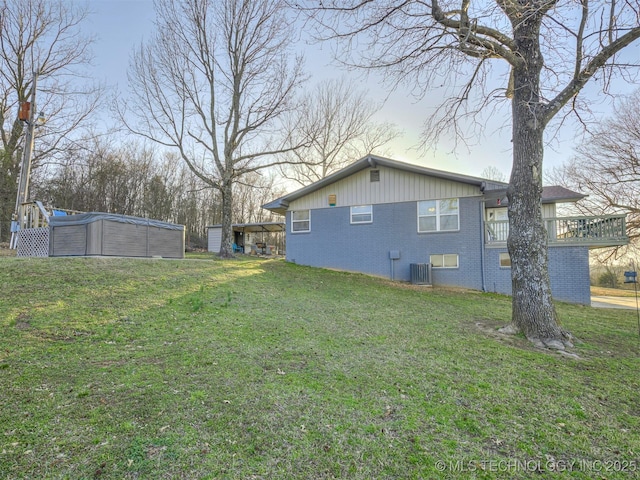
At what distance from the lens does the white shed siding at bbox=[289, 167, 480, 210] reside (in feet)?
40.0

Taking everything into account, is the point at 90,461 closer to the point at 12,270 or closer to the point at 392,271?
the point at 12,270

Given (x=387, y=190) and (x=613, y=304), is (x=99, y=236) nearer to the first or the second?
(x=387, y=190)

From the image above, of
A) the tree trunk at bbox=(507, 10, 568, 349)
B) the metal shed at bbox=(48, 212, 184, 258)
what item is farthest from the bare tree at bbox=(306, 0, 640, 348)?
the metal shed at bbox=(48, 212, 184, 258)

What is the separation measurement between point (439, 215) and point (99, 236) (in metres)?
12.0

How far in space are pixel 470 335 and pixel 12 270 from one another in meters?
8.96

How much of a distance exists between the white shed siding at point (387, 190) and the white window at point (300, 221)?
0.30 m

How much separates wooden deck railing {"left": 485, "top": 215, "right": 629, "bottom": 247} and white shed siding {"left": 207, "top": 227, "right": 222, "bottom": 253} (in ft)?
61.2

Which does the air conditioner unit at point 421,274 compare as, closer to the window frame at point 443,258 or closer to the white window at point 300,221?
the window frame at point 443,258

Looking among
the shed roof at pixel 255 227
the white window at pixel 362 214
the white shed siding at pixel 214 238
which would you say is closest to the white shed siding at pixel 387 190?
the white window at pixel 362 214

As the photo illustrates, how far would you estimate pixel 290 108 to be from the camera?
49.0 feet

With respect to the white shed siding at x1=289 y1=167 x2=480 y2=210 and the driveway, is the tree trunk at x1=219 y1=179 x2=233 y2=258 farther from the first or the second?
Result: the driveway

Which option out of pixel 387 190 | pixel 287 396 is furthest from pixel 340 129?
pixel 287 396

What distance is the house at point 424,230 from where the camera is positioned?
10984 millimetres

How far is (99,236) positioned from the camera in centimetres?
941
